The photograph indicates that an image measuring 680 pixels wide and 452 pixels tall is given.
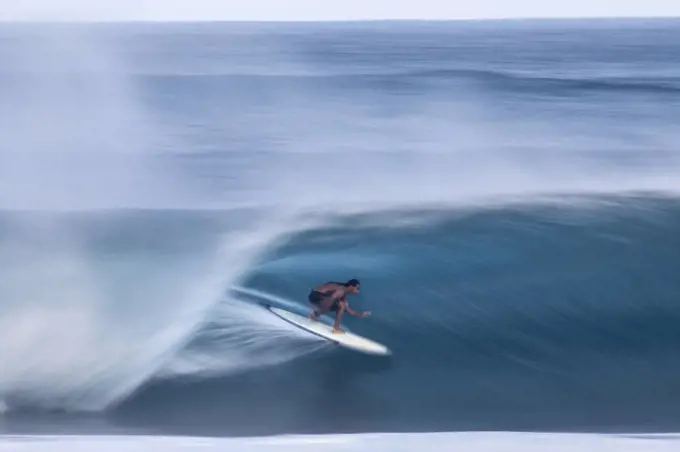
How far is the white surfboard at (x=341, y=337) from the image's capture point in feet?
12.5

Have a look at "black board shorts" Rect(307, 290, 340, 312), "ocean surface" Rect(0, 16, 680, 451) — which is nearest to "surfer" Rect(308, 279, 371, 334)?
"black board shorts" Rect(307, 290, 340, 312)

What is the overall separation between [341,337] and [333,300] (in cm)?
18

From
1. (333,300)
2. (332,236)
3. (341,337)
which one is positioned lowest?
(341,337)

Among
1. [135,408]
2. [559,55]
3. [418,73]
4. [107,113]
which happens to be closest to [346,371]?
[135,408]

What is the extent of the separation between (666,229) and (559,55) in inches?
198

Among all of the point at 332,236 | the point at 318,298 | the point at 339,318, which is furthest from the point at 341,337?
the point at 332,236

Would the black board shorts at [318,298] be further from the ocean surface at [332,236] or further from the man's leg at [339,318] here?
the ocean surface at [332,236]

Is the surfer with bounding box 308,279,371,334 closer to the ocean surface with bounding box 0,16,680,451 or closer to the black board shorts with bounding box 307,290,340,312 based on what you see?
the black board shorts with bounding box 307,290,340,312

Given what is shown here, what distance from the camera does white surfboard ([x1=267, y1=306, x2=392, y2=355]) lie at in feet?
12.5

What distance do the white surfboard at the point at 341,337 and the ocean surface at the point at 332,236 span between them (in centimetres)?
5

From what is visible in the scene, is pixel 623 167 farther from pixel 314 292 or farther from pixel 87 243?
pixel 87 243

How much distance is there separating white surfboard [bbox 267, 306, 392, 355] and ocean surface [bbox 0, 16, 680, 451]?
52 millimetres

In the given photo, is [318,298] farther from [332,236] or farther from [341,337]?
[332,236]

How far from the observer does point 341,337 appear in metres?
3.82
